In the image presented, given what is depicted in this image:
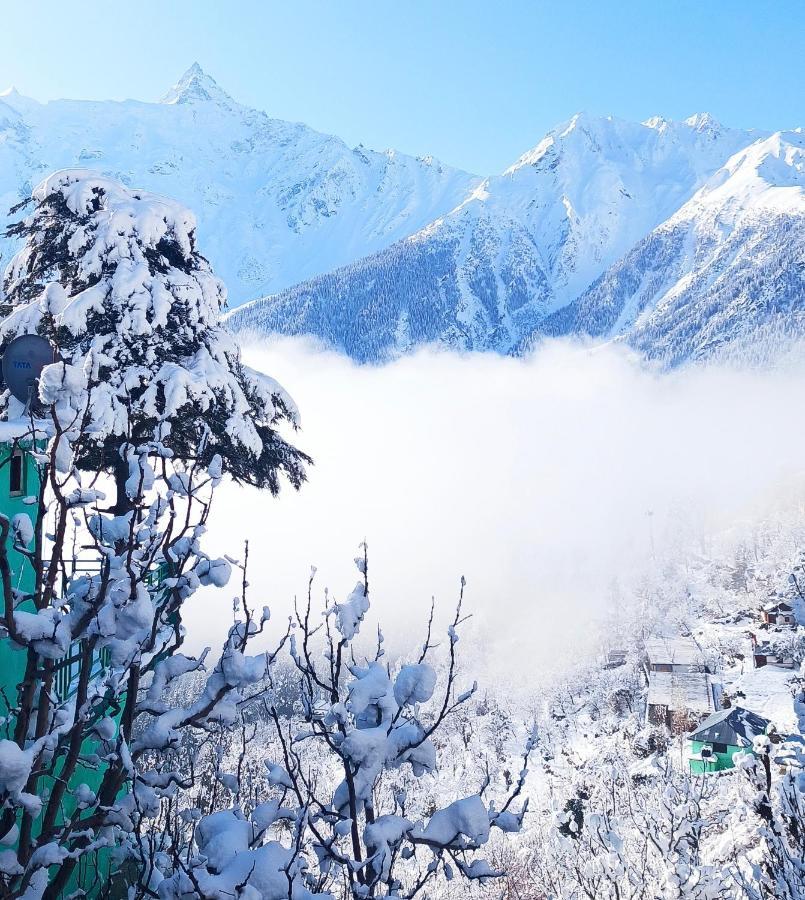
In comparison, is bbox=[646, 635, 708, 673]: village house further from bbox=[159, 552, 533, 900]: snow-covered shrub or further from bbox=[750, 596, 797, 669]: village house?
bbox=[159, 552, 533, 900]: snow-covered shrub

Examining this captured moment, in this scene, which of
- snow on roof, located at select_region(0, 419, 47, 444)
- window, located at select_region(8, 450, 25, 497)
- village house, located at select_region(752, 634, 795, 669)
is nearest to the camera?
snow on roof, located at select_region(0, 419, 47, 444)

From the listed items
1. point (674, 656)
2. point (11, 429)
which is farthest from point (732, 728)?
point (11, 429)

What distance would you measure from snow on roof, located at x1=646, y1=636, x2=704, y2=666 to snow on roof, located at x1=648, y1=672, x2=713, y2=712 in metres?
4.49

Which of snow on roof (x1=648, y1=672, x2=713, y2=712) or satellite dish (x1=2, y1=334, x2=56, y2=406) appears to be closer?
satellite dish (x1=2, y1=334, x2=56, y2=406)

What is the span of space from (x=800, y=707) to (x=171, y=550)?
499 centimetres

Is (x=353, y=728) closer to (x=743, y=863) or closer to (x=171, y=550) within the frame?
(x=171, y=550)

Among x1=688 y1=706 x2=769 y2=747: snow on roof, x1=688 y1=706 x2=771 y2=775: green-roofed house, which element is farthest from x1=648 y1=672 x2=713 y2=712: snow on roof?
x1=688 y1=706 x2=769 y2=747: snow on roof

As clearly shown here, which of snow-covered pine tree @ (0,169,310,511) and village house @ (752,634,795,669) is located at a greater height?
snow-covered pine tree @ (0,169,310,511)

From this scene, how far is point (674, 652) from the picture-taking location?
7106 centimetres

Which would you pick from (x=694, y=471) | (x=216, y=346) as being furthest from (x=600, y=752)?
(x=694, y=471)

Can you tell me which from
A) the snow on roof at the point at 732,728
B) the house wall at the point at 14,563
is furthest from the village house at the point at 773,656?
the house wall at the point at 14,563

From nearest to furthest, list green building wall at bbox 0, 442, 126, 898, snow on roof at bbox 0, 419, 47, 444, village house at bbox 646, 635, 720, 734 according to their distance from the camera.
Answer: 1. snow on roof at bbox 0, 419, 47, 444
2. green building wall at bbox 0, 442, 126, 898
3. village house at bbox 646, 635, 720, 734

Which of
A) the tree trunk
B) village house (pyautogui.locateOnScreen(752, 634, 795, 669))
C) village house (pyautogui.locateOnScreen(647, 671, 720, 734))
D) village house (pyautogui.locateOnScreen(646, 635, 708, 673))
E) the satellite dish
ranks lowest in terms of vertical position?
village house (pyautogui.locateOnScreen(647, 671, 720, 734))

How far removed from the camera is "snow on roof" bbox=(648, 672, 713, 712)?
183ft
